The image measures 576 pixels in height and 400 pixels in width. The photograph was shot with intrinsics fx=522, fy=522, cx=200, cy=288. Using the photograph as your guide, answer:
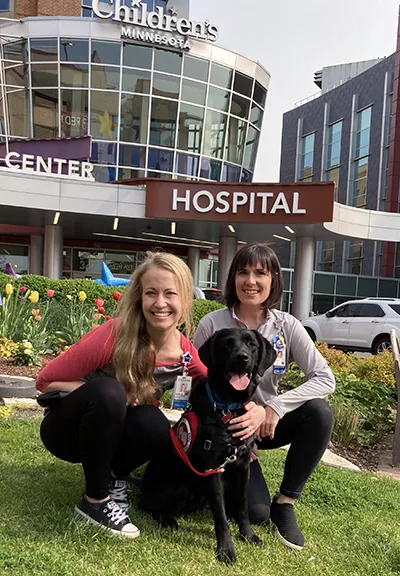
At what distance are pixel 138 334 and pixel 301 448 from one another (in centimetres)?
109

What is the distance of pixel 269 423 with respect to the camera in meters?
2.79

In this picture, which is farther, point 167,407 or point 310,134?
point 310,134

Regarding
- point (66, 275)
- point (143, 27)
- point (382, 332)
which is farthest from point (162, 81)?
point (382, 332)

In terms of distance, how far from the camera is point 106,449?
2566 millimetres

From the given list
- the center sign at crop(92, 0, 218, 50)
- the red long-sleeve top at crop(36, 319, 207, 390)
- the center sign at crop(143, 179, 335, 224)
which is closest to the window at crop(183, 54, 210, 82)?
the center sign at crop(92, 0, 218, 50)

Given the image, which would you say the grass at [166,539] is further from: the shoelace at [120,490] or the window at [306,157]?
the window at [306,157]

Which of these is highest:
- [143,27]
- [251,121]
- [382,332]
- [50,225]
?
[143,27]

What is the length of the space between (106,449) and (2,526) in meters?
0.62

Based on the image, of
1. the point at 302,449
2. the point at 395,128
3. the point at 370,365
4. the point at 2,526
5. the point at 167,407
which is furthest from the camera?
the point at 395,128

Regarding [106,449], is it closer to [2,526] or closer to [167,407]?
[2,526]

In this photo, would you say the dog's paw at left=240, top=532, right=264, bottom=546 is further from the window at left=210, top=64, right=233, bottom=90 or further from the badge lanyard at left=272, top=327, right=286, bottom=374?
the window at left=210, top=64, right=233, bottom=90

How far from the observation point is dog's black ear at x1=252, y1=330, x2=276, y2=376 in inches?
104

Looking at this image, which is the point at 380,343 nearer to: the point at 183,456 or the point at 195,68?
the point at 183,456

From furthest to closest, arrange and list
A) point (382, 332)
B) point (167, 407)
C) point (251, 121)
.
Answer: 1. point (251, 121)
2. point (382, 332)
3. point (167, 407)
